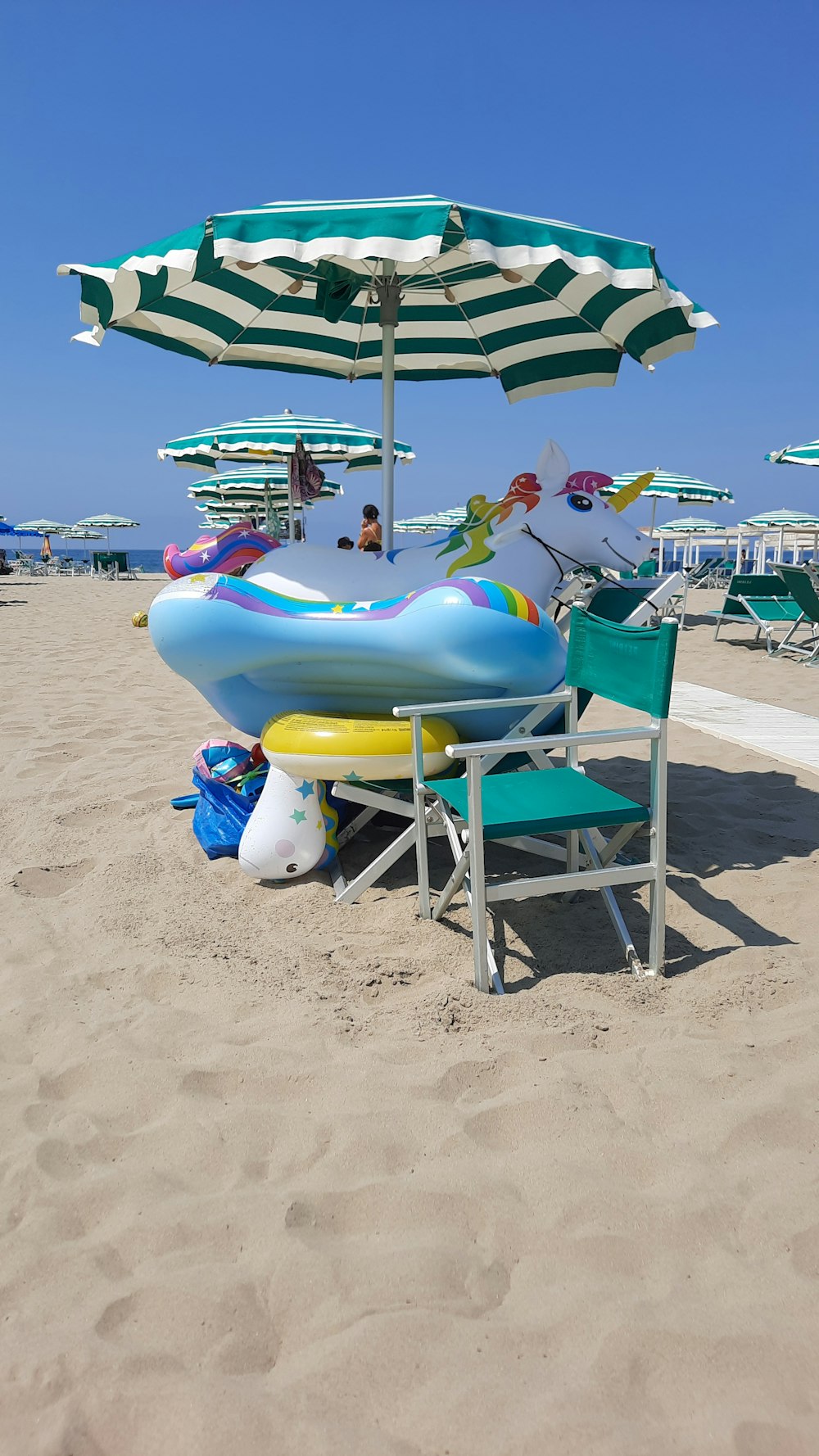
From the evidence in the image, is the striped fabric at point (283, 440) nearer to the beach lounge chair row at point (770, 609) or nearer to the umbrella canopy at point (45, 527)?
the beach lounge chair row at point (770, 609)

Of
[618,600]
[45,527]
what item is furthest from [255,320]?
[45,527]

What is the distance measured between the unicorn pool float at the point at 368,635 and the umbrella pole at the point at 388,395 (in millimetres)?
587

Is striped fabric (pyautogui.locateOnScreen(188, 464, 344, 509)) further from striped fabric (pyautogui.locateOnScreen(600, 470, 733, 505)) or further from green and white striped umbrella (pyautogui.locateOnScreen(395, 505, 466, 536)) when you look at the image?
green and white striped umbrella (pyautogui.locateOnScreen(395, 505, 466, 536))

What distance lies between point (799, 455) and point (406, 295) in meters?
7.44

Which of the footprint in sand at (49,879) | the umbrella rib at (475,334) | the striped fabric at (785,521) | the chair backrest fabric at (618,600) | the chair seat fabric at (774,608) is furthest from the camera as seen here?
the striped fabric at (785,521)

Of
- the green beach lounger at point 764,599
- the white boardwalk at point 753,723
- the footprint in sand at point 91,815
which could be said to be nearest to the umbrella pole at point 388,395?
the footprint in sand at point 91,815

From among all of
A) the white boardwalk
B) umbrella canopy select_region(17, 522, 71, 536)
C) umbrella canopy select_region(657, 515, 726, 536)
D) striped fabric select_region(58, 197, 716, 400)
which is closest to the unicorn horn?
striped fabric select_region(58, 197, 716, 400)

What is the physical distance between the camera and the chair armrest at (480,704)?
2.81 metres

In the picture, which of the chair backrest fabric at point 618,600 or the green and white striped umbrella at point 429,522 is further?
the green and white striped umbrella at point 429,522

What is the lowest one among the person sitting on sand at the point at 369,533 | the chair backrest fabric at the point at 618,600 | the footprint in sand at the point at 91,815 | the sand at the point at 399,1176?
the sand at the point at 399,1176

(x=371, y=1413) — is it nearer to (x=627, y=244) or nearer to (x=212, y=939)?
(x=212, y=939)

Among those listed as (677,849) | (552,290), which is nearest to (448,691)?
(677,849)

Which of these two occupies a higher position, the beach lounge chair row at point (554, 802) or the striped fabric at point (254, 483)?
the striped fabric at point (254, 483)

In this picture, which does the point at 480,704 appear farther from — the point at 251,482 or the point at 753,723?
the point at 251,482
